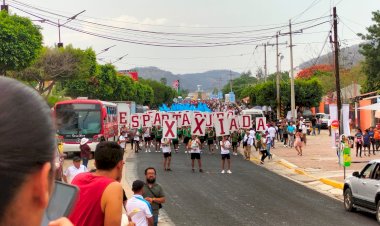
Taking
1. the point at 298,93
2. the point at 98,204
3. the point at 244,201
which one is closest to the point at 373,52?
the point at 298,93

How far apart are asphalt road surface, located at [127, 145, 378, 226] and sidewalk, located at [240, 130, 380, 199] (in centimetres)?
80

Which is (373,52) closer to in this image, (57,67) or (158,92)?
(57,67)

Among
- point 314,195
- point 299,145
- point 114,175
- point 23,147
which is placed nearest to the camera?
point 23,147

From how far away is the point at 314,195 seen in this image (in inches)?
784

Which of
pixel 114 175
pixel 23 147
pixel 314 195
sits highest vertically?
pixel 23 147

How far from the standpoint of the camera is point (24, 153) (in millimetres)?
1253

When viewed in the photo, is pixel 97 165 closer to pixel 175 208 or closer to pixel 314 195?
pixel 175 208

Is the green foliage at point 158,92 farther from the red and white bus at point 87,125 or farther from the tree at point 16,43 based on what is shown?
the red and white bus at point 87,125

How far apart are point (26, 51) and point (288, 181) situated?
715 inches

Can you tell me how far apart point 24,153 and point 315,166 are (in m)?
28.0

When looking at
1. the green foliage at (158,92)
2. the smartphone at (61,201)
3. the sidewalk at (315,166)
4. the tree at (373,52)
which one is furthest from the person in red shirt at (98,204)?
the green foliage at (158,92)

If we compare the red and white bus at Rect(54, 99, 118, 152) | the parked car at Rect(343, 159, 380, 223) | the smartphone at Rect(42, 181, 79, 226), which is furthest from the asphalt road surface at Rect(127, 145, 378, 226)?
the smartphone at Rect(42, 181, 79, 226)

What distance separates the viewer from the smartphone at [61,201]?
5.28 ft

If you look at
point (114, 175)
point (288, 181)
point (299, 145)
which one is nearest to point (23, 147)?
point (114, 175)
